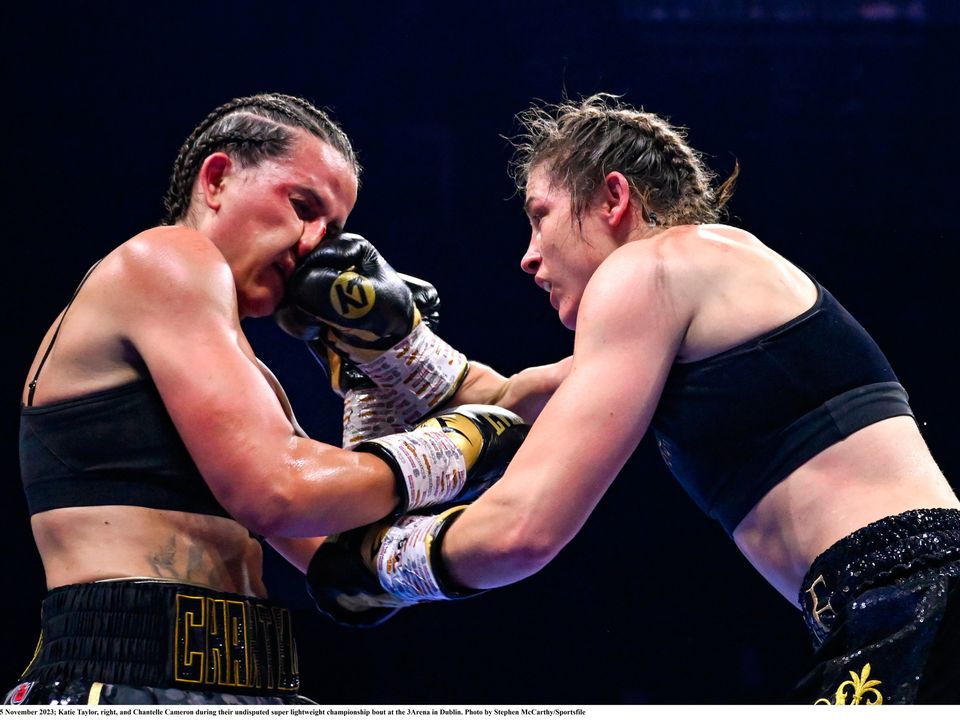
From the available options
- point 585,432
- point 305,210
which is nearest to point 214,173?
point 305,210

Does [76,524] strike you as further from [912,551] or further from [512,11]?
[512,11]

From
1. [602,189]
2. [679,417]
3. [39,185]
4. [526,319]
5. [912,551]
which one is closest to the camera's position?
[912,551]

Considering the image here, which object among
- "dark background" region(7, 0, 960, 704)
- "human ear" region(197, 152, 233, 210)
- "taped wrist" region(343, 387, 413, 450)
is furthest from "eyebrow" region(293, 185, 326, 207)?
"dark background" region(7, 0, 960, 704)

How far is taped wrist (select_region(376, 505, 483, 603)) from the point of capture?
180cm

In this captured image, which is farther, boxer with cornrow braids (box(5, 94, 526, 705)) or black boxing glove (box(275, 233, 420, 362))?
black boxing glove (box(275, 233, 420, 362))

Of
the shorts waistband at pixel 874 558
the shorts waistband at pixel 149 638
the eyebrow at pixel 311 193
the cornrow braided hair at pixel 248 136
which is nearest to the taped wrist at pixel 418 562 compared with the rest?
the shorts waistband at pixel 149 638

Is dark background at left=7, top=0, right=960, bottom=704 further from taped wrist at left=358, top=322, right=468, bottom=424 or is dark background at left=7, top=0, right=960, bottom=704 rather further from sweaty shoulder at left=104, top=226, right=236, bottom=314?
sweaty shoulder at left=104, top=226, right=236, bottom=314

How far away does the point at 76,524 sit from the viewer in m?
1.83

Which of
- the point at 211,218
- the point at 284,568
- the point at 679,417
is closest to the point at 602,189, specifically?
the point at 679,417

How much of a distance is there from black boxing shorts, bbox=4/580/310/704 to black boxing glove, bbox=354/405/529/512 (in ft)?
1.28

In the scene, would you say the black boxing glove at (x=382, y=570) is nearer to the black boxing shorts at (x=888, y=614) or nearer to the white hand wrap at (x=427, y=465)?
the white hand wrap at (x=427, y=465)

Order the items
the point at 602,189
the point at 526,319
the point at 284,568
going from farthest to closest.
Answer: the point at 526,319 < the point at 284,568 < the point at 602,189

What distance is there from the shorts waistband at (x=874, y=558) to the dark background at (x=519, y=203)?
280 centimetres

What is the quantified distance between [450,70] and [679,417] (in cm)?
305
